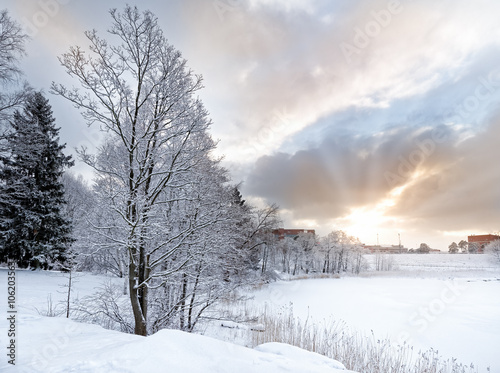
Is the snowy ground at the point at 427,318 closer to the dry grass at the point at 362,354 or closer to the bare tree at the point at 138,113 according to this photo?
the dry grass at the point at 362,354

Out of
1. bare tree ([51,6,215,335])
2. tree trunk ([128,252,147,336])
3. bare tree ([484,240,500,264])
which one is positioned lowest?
bare tree ([484,240,500,264])

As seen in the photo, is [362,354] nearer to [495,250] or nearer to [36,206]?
[36,206]

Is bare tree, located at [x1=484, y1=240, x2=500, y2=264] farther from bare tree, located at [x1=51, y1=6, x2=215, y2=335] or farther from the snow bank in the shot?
bare tree, located at [x1=51, y1=6, x2=215, y2=335]

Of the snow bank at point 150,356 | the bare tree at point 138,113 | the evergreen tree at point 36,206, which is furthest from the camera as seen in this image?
the evergreen tree at point 36,206

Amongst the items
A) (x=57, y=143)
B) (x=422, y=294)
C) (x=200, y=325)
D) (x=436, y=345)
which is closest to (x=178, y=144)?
(x=200, y=325)

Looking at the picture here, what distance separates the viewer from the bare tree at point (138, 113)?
4836mm

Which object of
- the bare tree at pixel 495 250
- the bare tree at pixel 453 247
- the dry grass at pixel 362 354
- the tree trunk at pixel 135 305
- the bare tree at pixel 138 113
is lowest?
the bare tree at pixel 453 247

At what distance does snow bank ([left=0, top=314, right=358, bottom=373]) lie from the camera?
271cm

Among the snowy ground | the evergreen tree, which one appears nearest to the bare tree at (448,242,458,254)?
the snowy ground

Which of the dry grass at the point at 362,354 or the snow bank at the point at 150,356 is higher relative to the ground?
the snow bank at the point at 150,356

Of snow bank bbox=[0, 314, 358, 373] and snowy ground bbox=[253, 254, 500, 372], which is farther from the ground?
snow bank bbox=[0, 314, 358, 373]

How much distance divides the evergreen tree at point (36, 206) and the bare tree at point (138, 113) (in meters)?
12.7

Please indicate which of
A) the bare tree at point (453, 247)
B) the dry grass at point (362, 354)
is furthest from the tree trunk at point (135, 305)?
the bare tree at point (453, 247)

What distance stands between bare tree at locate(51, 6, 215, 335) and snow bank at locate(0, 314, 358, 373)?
165 cm
